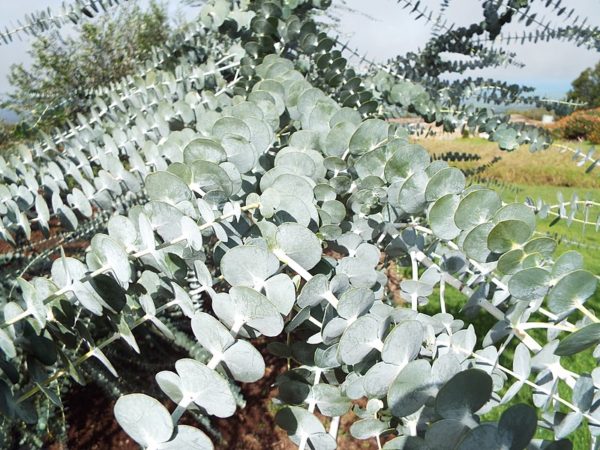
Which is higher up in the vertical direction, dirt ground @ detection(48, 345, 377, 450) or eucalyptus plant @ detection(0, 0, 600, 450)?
eucalyptus plant @ detection(0, 0, 600, 450)

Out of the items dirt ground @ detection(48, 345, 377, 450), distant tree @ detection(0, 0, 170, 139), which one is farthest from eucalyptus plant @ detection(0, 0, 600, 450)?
distant tree @ detection(0, 0, 170, 139)

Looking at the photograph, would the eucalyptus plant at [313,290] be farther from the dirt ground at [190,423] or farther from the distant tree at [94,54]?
the distant tree at [94,54]

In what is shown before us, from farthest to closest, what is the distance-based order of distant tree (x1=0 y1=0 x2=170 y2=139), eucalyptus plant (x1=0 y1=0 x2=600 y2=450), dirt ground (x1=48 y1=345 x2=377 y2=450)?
distant tree (x1=0 y1=0 x2=170 y2=139) < dirt ground (x1=48 y1=345 x2=377 y2=450) < eucalyptus plant (x1=0 y1=0 x2=600 y2=450)

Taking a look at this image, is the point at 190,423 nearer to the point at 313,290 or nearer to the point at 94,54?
the point at 313,290

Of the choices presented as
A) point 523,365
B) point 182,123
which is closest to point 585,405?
point 523,365

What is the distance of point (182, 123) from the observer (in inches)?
35.6

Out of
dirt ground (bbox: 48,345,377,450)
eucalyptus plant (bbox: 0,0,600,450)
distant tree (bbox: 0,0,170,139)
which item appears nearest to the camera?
eucalyptus plant (bbox: 0,0,600,450)

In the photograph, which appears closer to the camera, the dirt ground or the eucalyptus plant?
the eucalyptus plant

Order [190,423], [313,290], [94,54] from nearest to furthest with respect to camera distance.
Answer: [313,290] < [190,423] < [94,54]

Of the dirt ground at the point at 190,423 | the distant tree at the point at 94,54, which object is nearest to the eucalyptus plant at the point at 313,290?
the dirt ground at the point at 190,423

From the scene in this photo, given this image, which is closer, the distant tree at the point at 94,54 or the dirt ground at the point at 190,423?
the dirt ground at the point at 190,423

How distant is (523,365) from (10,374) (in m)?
0.43

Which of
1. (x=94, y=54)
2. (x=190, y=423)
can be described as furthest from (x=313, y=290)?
(x=94, y=54)

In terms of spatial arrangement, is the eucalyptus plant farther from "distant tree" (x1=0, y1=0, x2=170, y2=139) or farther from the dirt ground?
"distant tree" (x1=0, y1=0, x2=170, y2=139)
